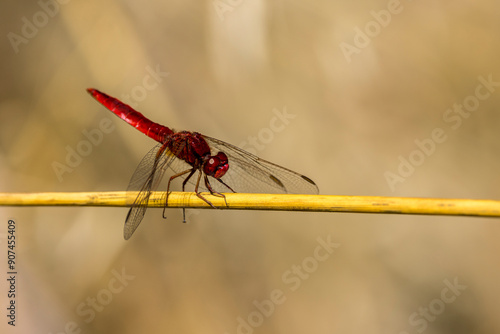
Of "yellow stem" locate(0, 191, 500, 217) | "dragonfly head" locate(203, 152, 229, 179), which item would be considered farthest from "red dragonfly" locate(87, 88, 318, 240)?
"yellow stem" locate(0, 191, 500, 217)

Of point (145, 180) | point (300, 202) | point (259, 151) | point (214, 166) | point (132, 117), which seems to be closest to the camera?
point (300, 202)

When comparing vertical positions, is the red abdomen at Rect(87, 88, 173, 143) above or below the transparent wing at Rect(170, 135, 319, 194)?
above

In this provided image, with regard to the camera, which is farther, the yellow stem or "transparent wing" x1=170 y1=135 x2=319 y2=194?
"transparent wing" x1=170 y1=135 x2=319 y2=194

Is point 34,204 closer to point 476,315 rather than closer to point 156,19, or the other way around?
point 156,19

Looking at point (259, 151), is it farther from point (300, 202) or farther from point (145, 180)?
point (300, 202)

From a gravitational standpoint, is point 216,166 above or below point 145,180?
below

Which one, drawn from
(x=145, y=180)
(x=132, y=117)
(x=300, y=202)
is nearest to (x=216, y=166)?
(x=145, y=180)

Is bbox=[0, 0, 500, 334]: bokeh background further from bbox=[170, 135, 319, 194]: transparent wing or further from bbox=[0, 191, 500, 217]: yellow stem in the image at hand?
bbox=[0, 191, 500, 217]: yellow stem

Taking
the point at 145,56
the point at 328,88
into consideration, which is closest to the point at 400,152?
the point at 328,88
